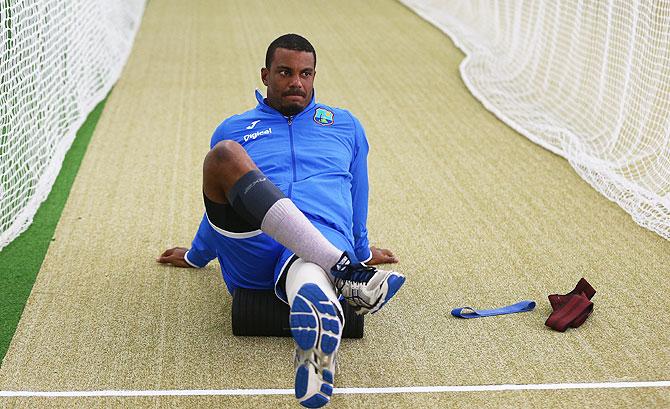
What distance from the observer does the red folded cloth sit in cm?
227

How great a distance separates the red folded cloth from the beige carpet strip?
0.11 feet

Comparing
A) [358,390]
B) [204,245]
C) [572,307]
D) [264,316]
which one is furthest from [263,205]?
[572,307]

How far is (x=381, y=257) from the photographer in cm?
266

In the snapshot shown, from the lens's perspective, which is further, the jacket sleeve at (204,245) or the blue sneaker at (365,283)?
the jacket sleeve at (204,245)

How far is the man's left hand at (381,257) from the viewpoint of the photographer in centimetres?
266

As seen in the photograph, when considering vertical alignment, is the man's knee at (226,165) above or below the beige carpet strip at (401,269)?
above

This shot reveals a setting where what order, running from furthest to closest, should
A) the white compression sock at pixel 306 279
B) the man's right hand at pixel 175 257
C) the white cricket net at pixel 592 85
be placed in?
1. the white cricket net at pixel 592 85
2. the man's right hand at pixel 175 257
3. the white compression sock at pixel 306 279

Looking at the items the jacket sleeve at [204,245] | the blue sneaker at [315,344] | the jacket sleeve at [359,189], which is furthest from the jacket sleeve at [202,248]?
the blue sneaker at [315,344]

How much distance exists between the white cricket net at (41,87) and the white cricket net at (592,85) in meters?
2.01

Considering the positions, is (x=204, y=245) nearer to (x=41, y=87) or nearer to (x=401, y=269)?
(x=401, y=269)

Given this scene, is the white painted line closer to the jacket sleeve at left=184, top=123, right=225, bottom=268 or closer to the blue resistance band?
the blue resistance band

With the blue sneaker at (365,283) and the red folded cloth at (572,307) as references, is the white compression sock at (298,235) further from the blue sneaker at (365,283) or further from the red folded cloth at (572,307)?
the red folded cloth at (572,307)

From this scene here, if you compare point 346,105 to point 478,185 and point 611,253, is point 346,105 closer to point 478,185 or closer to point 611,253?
point 478,185

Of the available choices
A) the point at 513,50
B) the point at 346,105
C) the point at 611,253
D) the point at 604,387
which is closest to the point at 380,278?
the point at 604,387
